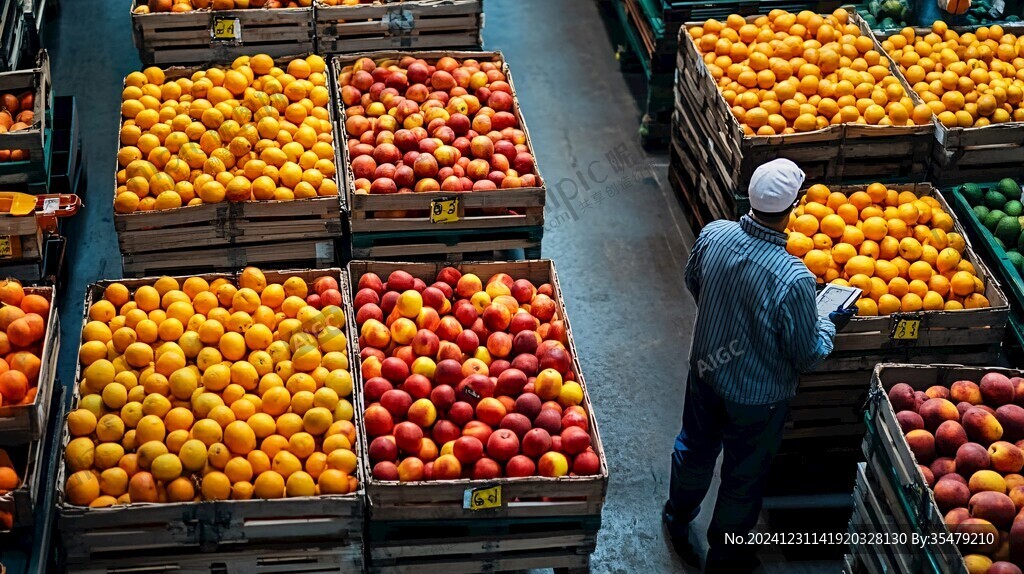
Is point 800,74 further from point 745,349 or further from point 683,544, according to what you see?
point 683,544

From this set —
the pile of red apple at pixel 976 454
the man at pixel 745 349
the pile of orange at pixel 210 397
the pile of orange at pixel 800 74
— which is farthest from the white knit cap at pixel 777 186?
the pile of orange at pixel 800 74

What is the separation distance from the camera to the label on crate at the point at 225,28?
21.4 ft

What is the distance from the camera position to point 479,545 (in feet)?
13.8

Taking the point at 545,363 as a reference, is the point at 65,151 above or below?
below

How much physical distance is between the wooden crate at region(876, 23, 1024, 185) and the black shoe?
2.46m

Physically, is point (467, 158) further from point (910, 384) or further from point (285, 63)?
point (910, 384)

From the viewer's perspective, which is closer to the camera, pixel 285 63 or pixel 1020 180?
pixel 1020 180

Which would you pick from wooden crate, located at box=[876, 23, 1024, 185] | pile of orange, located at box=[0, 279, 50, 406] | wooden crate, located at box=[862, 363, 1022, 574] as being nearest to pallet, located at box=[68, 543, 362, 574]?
pile of orange, located at box=[0, 279, 50, 406]

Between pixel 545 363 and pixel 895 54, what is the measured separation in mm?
3365

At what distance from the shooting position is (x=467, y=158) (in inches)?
216

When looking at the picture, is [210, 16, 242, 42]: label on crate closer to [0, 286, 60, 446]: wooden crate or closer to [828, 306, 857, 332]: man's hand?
[0, 286, 60, 446]: wooden crate

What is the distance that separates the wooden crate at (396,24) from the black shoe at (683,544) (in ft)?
10.9

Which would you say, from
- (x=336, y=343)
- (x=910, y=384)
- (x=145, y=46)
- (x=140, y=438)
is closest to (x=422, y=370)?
(x=336, y=343)

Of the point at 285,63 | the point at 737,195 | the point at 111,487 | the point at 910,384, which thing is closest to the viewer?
the point at 111,487
